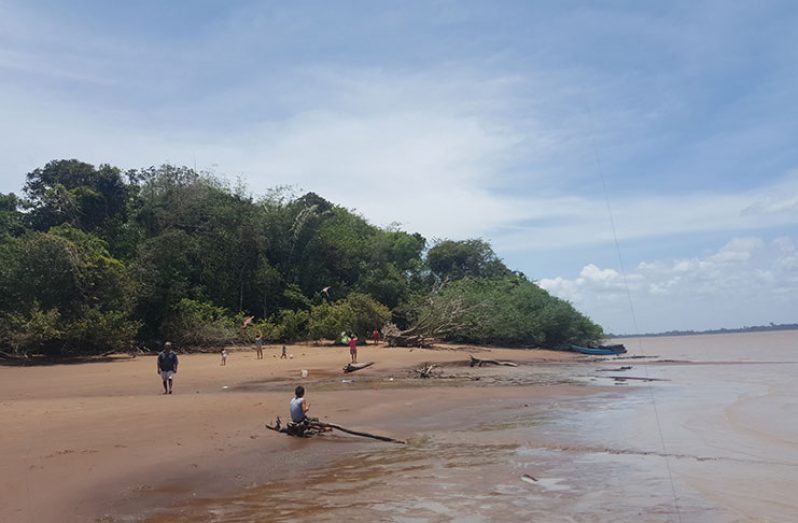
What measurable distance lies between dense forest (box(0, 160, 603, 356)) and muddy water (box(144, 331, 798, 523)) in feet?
66.4

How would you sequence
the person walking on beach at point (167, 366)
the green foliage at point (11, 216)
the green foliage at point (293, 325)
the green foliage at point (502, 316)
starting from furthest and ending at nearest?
the green foliage at point (502, 316) → the green foliage at point (293, 325) → the green foliage at point (11, 216) → the person walking on beach at point (167, 366)

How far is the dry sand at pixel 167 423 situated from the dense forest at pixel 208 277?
3661 mm

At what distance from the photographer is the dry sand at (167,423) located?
8.09 m

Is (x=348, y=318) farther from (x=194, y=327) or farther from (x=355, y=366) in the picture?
(x=355, y=366)

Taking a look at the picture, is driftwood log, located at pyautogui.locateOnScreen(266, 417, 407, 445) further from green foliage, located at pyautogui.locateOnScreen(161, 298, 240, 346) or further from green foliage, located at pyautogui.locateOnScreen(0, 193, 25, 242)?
green foliage, located at pyautogui.locateOnScreen(0, 193, 25, 242)

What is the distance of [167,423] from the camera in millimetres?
12586

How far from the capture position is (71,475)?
8609 mm

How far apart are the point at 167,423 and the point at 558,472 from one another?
789 centimetres

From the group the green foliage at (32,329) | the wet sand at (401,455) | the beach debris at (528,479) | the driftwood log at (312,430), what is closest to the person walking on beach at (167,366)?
the wet sand at (401,455)

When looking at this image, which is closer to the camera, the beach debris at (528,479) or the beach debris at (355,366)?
the beach debris at (528,479)

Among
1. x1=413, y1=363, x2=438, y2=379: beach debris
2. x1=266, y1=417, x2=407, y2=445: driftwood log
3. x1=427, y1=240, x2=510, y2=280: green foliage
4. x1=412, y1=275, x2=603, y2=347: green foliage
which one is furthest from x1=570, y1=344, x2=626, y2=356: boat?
x1=266, y1=417, x2=407, y2=445: driftwood log

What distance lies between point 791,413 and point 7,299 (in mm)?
30166

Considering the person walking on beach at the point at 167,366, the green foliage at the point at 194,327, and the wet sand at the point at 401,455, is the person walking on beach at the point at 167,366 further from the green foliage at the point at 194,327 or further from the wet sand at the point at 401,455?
the green foliage at the point at 194,327

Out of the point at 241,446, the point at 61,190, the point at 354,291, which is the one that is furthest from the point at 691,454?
the point at 61,190
